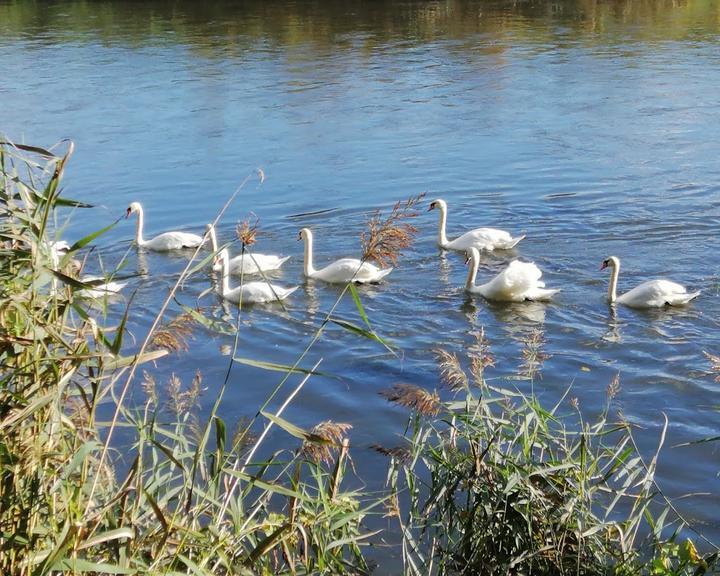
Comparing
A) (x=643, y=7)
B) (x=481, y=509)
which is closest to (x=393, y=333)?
(x=481, y=509)

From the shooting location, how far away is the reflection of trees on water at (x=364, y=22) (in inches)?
1073

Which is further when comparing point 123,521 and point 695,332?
point 695,332

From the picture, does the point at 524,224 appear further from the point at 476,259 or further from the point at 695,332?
the point at 695,332

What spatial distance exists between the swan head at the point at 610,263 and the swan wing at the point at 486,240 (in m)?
1.34

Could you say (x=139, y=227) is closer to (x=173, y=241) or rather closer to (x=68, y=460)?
(x=173, y=241)

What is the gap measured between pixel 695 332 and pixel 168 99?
14.4m

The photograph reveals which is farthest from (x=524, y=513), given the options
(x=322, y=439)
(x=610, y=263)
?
(x=610, y=263)

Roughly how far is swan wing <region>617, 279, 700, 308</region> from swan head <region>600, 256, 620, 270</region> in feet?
1.21

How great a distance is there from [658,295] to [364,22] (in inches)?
880

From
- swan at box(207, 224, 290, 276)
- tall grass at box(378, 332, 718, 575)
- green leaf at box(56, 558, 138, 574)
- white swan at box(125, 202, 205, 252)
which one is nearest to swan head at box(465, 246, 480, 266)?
swan at box(207, 224, 290, 276)

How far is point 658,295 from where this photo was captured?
9.85 meters

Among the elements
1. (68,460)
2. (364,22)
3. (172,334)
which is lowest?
(364,22)

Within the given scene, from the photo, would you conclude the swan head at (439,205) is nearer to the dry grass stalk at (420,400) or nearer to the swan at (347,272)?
the swan at (347,272)

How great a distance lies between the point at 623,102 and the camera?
19.1 metres
